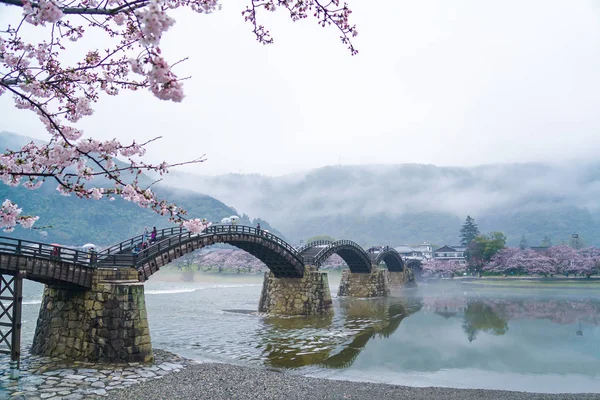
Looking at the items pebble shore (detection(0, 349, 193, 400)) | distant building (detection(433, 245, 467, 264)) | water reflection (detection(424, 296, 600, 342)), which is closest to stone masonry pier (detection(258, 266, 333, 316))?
water reflection (detection(424, 296, 600, 342))

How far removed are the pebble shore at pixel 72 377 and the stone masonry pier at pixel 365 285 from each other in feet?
122

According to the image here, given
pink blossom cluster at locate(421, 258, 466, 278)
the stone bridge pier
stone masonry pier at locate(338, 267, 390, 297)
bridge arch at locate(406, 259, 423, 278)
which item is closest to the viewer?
the stone bridge pier

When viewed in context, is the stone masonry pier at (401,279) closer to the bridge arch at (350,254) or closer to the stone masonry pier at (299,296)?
the bridge arch at (350,254)

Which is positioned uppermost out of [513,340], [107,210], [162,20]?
[107,210]

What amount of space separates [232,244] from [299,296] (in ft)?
27.0

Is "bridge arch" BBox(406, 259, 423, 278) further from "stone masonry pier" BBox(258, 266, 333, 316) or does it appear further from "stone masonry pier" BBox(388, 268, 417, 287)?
"stone masonry pier" BBox(258, 266, 333, 316)

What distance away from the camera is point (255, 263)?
99375mm

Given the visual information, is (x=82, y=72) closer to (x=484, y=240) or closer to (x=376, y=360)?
(x=376, y=360)

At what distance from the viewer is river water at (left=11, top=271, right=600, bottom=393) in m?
16.8

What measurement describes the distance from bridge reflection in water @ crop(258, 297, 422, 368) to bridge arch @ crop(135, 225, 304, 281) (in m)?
4.71

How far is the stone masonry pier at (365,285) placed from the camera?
51438 millimetres

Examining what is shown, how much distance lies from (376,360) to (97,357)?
11.7 m

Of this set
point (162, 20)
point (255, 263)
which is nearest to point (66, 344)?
point (162, 20)

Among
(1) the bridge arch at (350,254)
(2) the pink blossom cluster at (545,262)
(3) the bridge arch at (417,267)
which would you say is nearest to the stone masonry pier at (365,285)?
(1) the bridge arch at (350,254)
